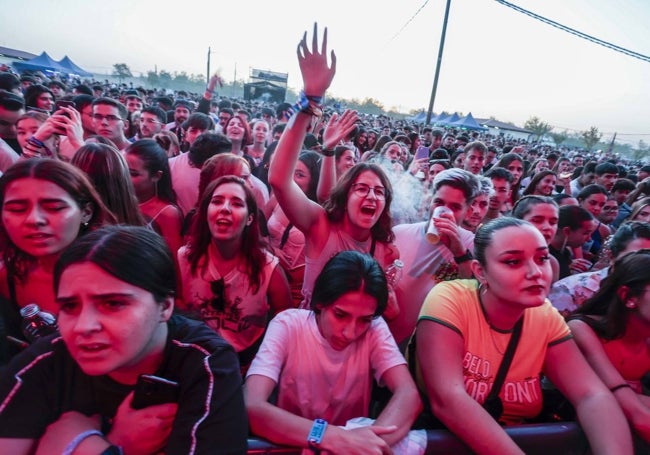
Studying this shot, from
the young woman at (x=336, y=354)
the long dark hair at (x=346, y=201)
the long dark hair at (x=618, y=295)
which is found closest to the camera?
the young woman at (x=336, y=354)

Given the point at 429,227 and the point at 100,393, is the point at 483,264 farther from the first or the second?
the point at 100,393

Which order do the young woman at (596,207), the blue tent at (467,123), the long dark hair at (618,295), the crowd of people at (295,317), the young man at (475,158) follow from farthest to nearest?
1. the blue tent at (467,123)
2. the young man at (475,158)
3. the young woman at (596,207)
4. the long dark hair at (618,295)
5. the crowd of people at (295,317)

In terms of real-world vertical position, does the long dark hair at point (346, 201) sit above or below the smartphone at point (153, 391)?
above

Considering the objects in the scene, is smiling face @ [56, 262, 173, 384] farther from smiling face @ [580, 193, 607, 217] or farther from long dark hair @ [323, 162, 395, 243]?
smiling face @ [580, 193, 607, 217]

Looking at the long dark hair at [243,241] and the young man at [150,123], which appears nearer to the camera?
the long dark hair at [243,241]

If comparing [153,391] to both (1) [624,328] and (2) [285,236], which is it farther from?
(1) [624,328]

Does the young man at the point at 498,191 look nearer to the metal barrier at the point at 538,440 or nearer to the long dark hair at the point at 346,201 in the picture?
the long dark hair at the point at 346,201

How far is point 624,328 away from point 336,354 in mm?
1590

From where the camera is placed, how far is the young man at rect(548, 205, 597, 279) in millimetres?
3574

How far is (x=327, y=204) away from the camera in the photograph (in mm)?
2891

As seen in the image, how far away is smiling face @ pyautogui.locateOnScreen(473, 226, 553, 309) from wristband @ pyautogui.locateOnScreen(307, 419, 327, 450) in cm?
103

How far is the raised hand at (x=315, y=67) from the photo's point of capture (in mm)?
2375

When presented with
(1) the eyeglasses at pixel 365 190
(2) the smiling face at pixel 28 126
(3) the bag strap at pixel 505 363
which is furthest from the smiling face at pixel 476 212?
(2) the smiling face at pixel 28 126

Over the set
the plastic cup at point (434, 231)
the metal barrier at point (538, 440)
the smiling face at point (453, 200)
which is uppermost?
the smiling face at point (453, 200)
